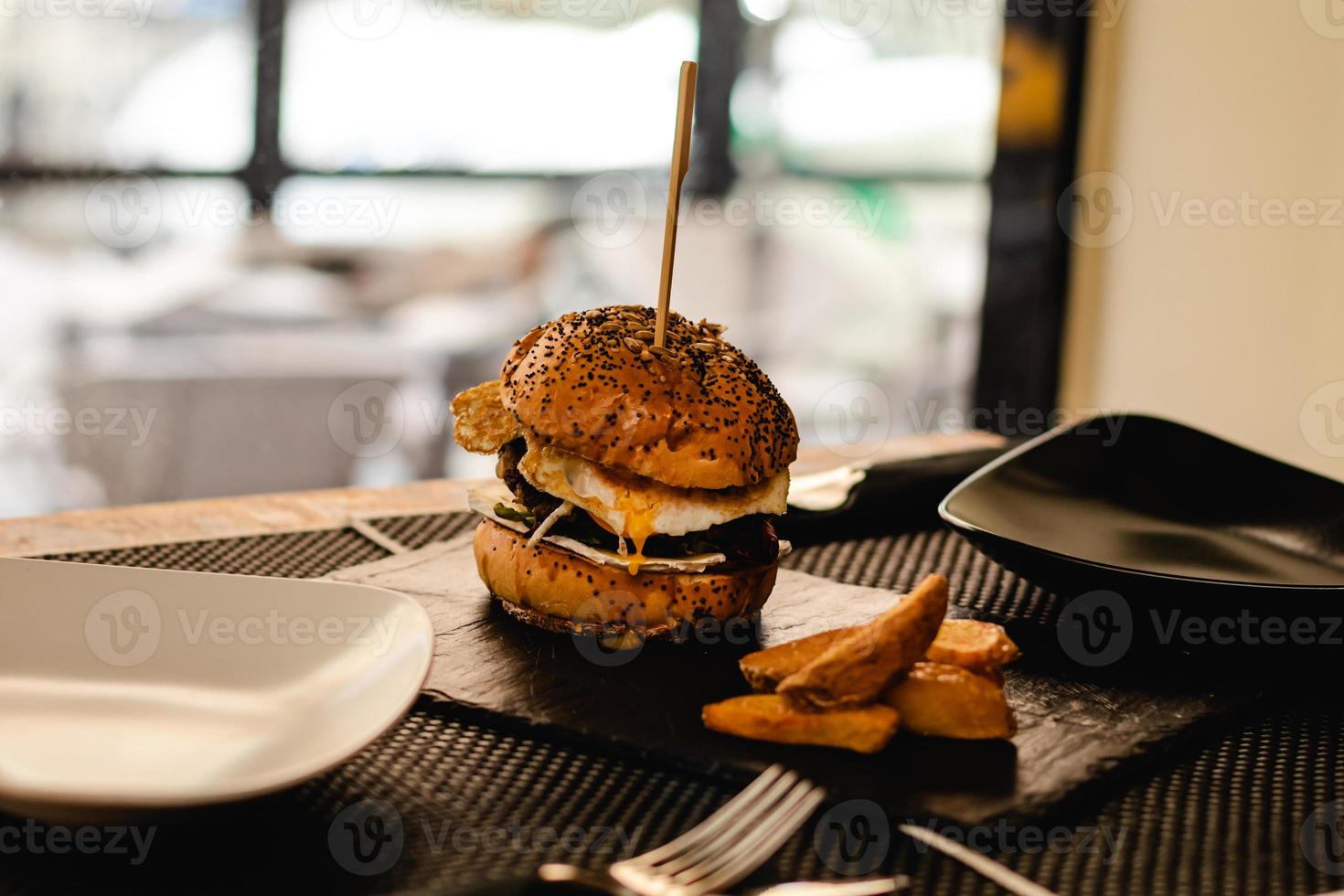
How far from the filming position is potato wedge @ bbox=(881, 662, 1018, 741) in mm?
1300

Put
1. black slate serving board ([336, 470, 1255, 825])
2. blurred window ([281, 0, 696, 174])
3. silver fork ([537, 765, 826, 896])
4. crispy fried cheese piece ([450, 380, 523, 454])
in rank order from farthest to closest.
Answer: blurred window ([281, 0, 696, 174]) → crispy fried cheese piece ([450, 380, 523, 454]) → black slate serving board ([336, 470, 1255, 825]) → silver fork ([537, 765, 826, 896])

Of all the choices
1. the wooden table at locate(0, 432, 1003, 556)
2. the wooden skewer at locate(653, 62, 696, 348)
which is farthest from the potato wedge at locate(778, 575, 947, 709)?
the wooden table at locate(0, 432, 1003, 556)

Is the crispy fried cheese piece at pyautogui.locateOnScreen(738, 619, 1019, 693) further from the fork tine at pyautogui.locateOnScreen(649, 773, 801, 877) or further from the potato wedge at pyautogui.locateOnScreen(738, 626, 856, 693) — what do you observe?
the fork tine at pyautogui.locateOnScreen(649, 773, 801, 877)

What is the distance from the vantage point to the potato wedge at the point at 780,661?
1.33 metres

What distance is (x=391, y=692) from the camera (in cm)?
110

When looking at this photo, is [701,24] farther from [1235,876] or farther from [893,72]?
[1235,876]

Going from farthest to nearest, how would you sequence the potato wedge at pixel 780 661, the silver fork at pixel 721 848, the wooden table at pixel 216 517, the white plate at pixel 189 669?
the wooden table at pixel 216 517, the potato wedge at pixel 780 661, the white plate at pixel 189 669, the silver fork at pixel 721 848

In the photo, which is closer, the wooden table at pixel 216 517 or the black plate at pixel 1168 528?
the black plate at pixel 1168 528

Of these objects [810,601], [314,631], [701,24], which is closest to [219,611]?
[314,631]

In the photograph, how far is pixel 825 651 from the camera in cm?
133

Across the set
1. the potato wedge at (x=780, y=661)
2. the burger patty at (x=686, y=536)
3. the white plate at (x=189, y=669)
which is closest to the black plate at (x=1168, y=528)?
the burger patty at (x=686, y=536)

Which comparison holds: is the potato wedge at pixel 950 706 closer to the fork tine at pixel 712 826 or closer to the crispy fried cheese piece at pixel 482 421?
the fork tine at pixel 712 826

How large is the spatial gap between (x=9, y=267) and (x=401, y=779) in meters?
3.58

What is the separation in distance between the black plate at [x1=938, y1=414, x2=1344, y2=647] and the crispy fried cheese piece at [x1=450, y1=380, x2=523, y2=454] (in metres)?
0.59
